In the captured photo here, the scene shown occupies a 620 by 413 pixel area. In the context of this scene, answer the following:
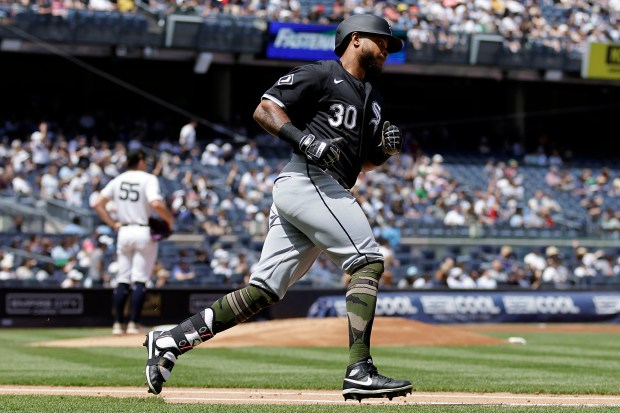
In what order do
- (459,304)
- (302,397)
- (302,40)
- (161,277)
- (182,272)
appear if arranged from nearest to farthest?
(302,397), (161,277), (459,304), (182,272), (302,40)

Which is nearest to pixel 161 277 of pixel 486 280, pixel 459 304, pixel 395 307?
pixel 395 307

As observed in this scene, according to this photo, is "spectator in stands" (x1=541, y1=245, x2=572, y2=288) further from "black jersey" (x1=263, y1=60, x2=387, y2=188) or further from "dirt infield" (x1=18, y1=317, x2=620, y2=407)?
"black jersey" (x1=263, y1=60, x2=387, y2=188)

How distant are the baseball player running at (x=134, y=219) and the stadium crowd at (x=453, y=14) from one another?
16520 mm

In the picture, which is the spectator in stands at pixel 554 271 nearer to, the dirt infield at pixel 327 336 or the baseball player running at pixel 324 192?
the dirt infield at pixel 327 336

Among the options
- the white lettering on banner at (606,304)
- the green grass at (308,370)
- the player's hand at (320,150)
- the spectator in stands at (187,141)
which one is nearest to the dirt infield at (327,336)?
the green grass at (308,370)

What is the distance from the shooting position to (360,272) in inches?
226

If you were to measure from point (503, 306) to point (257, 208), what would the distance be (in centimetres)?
609

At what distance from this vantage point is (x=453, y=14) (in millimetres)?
33094

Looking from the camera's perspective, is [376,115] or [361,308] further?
[376,115]

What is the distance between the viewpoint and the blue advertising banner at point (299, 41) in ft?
98.8

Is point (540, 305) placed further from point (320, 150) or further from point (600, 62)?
point (320, 150)

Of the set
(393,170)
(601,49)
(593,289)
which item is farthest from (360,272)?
(601,49)

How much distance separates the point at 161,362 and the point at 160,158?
20.7m

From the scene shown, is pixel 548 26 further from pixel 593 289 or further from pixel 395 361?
pixel 395 361
